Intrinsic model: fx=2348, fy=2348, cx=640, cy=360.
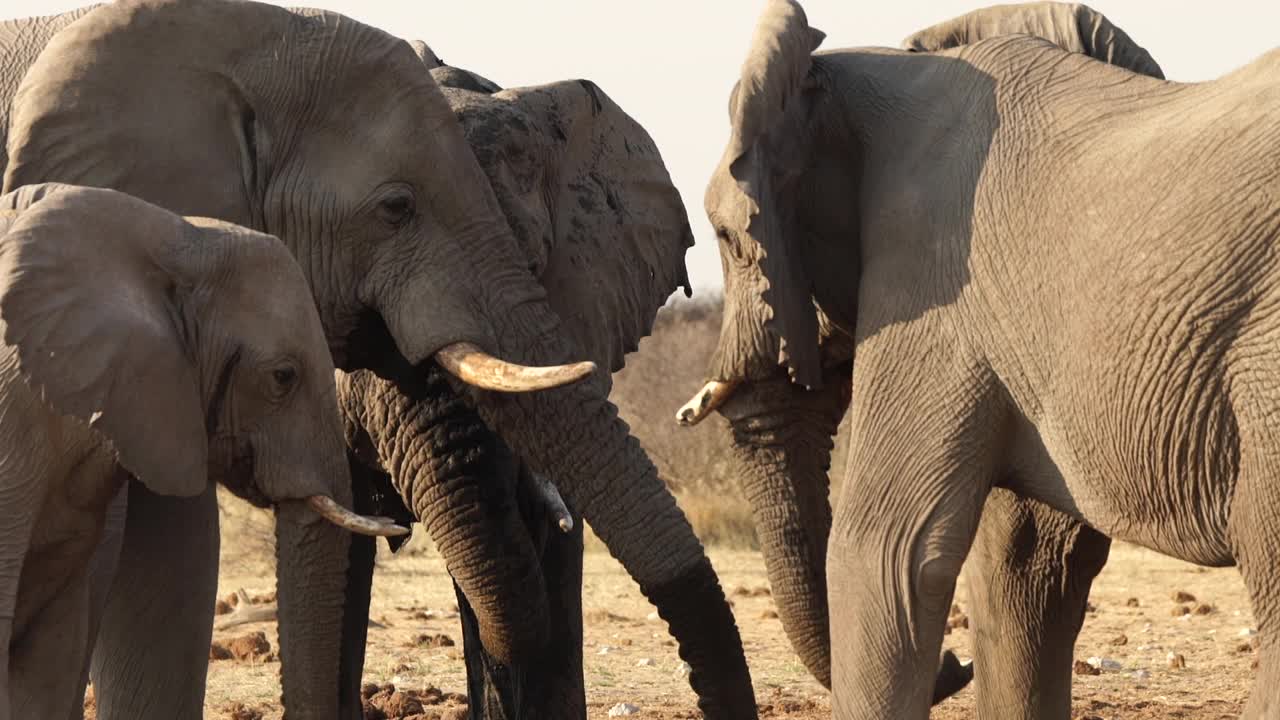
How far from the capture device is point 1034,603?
5.52 m

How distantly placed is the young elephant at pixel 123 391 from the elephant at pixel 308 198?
0.65 metres

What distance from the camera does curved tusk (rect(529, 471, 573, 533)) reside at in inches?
252

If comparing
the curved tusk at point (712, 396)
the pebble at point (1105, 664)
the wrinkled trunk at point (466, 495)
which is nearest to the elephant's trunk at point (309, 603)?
the curved tusk at point (712, 396)

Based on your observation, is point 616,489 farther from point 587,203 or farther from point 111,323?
point 111,323

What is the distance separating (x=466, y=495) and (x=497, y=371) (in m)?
0.95

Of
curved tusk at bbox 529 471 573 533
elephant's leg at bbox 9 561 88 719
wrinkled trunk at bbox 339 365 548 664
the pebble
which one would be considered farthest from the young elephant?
the pebble

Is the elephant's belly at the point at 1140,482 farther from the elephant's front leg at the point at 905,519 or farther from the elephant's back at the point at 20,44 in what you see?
the elephant's back at the point at 20,44

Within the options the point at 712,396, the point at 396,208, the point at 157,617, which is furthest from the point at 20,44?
the point at 712,396

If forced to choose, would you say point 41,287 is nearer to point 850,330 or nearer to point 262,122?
point 262,122

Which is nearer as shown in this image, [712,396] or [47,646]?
[47,646]


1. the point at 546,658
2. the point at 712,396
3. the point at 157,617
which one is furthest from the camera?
the point at 546,658

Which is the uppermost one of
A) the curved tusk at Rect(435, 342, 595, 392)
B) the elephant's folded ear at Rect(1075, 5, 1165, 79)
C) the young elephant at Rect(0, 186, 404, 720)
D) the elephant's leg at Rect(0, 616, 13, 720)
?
the elephant's folded ear at Rect(1075, 5, 1165, 79)

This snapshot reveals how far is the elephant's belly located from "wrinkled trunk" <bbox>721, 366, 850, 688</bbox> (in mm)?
756

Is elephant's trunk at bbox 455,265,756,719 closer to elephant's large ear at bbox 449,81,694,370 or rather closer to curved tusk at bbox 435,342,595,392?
curved tusk at bbox 435,342,595,392
